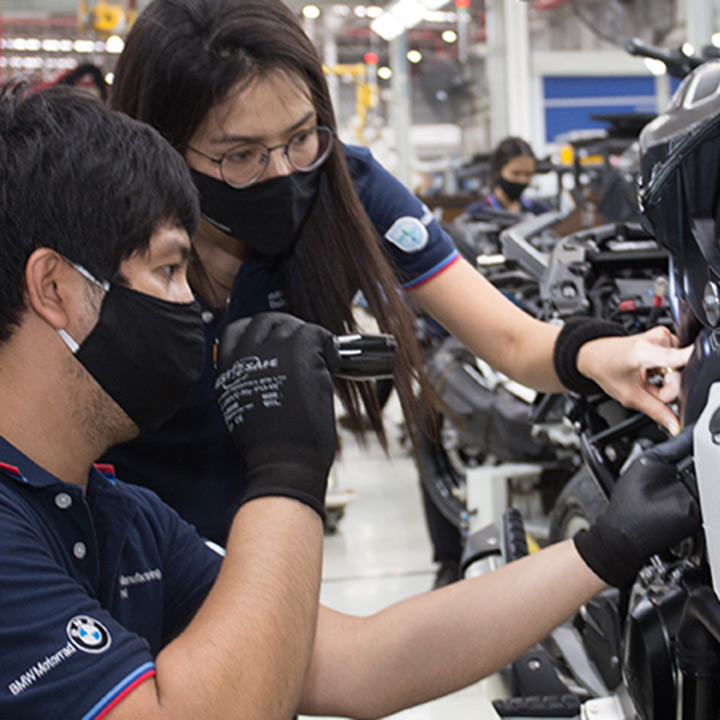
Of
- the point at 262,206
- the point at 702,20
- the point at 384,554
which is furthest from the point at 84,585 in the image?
the point at 702,20

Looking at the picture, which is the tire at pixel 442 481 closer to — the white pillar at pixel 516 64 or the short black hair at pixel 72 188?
the short black hair at pixel 72 188

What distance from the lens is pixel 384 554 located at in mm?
4090

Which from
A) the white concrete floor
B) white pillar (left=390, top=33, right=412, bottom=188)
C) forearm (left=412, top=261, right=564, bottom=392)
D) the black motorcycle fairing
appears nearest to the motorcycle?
the black motorcycle fairing

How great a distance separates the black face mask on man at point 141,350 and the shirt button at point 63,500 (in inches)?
4.3

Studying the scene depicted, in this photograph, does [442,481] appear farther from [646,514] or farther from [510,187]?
[646,514]

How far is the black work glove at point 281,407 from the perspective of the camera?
3.29 feet

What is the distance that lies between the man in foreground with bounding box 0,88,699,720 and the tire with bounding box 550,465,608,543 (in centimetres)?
109

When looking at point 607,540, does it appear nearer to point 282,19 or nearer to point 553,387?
point 553,387

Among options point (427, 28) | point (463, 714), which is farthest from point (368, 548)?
point (427, 28)

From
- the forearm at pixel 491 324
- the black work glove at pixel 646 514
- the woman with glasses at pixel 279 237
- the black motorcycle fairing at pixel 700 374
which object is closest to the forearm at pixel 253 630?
the black work glove at pixel 646 514

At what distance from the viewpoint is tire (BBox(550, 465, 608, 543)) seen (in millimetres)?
2271

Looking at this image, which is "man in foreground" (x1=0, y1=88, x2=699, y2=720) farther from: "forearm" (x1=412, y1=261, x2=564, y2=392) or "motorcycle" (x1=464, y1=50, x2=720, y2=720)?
"forearm" (x1=412, y1=261, x2=564, y2=392)

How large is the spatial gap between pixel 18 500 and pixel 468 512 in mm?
2667

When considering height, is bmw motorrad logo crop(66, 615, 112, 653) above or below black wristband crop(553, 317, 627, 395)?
above
